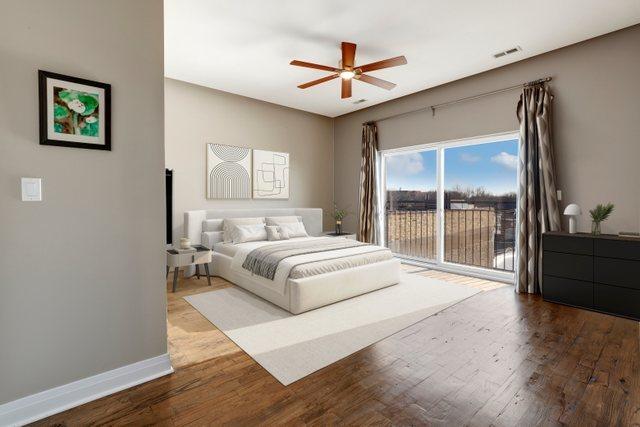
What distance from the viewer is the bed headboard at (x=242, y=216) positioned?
4.75 m

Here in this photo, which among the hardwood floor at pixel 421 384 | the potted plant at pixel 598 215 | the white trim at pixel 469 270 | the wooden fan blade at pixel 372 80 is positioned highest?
the wooden fan blade at pixel 372 80

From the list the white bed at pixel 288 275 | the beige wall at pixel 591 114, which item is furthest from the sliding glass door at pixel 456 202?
the white bed at pixel 288 275

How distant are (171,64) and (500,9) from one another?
3.87 meters

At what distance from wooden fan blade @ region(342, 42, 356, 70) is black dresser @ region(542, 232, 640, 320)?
2.98 meters

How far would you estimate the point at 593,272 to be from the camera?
3.29m

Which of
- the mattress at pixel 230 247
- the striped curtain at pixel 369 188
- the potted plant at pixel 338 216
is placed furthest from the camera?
the potted plant at pixel 338 216

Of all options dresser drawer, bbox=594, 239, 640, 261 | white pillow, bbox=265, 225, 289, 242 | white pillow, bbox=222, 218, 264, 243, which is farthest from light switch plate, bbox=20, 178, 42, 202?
dresser drawer, bbox=594, 239, 640, 261

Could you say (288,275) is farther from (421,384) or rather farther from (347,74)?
(347,74)

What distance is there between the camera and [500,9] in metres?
2.95

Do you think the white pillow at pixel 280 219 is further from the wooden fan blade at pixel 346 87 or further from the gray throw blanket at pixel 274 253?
the wooden fan blade at pixel 346 87

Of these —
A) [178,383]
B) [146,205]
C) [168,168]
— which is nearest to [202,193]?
[168,168]

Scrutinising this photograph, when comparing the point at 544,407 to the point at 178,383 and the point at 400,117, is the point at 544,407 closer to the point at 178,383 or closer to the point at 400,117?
the point at 178,383

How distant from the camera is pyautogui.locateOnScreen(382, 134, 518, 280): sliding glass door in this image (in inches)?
185

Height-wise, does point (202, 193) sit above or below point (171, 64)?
below
